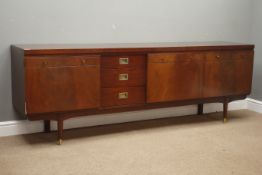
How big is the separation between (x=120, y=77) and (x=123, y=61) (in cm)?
13

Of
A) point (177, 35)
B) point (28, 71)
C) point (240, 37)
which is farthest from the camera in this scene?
point (240, 37)

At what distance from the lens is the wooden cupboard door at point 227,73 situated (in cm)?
332

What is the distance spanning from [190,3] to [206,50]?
0.63 meters

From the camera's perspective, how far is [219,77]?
11.0ft

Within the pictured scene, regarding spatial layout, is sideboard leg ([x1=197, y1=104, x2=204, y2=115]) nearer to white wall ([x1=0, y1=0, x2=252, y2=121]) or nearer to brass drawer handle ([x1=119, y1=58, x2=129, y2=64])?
white wall ([x1=0, y1=0, x2=252, y2=121])

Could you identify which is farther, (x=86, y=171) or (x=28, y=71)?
(x=28, y=71)

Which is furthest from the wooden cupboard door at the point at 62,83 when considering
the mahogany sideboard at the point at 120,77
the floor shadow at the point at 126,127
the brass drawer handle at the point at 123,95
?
the floor shadow at the point at 126,127

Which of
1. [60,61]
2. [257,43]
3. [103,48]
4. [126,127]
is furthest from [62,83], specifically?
[257,43]

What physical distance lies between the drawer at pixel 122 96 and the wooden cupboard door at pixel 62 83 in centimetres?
8

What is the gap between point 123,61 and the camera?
2.97 m

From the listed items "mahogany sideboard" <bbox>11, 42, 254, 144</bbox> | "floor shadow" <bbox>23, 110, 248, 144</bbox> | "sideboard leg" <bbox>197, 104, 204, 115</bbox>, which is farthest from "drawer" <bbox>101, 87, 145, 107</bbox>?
"sideboard leg" <bbox>197, 104, 204, 115</bbox>

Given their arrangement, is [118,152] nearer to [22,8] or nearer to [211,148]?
[211,148]

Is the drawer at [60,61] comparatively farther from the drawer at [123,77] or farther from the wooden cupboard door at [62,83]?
the drawer at [123,77]

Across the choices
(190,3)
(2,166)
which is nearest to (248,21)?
(190,3)
